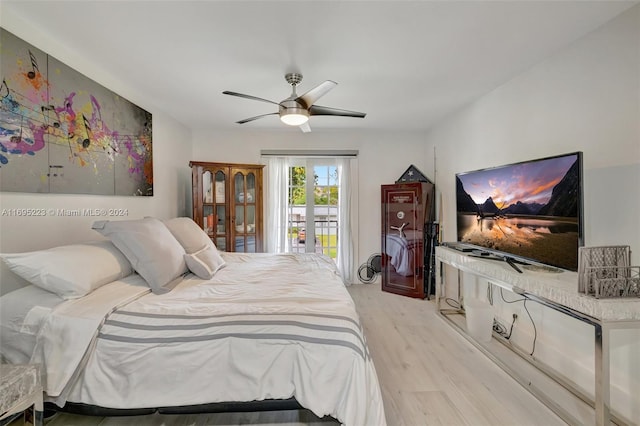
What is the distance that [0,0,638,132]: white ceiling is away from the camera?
1.58 m

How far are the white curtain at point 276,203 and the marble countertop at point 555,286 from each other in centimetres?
254

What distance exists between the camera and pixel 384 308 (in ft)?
10.8

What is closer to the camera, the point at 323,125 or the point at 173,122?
the point at 173,122

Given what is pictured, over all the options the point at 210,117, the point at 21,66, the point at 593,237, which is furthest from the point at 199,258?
the point at 593,237

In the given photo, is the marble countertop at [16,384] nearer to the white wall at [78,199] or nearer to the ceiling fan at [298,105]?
the white wall at [78,199]

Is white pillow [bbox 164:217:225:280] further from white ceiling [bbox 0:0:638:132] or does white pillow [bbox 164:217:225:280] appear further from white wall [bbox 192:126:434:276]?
white wall [bbox 192:126:434:276]

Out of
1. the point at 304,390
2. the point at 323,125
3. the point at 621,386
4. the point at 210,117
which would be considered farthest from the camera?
the point at 323,125

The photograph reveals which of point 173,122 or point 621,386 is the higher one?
point 173,122

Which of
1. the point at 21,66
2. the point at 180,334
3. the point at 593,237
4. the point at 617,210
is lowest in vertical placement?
the point at 180,334

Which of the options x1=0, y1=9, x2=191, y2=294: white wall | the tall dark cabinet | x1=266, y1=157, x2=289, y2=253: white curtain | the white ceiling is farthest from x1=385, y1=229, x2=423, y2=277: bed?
x1=0, y1=9, x2=191, y2=294: white wall

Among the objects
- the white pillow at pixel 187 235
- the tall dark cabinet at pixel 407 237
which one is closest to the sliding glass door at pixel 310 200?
the tall dark cabinet at pixel 407 237

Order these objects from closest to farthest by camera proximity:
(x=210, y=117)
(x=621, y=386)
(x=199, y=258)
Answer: (x=621, y=386) < (x=199, y=258) < (x=210, y=117)

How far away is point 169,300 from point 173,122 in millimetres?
2743

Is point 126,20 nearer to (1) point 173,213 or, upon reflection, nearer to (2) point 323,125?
(1) point 173,213
